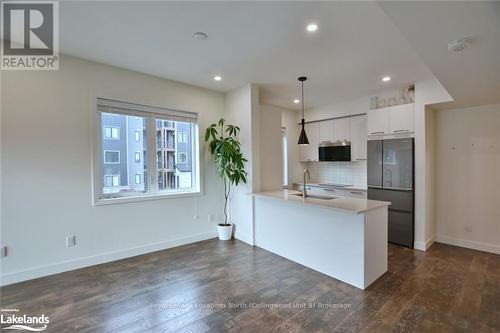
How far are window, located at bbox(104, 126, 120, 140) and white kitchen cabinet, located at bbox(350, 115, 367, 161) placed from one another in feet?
14.2

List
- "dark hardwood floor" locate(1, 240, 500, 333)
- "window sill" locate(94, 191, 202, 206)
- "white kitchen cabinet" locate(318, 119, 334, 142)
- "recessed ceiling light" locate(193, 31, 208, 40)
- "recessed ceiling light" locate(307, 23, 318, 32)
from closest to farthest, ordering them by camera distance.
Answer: "dark hardwood floor" locate(1, 240, 500, 333), "recessed ceiling light" locate(307, 23, 318, 32), "recessed ceiling light" locate(193, 31, 208, 40), "window sill" locate(94, 191, 202, 206), "white kitchen cabinet" locate(318, 119, 334, 142)

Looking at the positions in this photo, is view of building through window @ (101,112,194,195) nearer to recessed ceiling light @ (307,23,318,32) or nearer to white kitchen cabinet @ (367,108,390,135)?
recessed ceiling light @ (307,23,318,32)

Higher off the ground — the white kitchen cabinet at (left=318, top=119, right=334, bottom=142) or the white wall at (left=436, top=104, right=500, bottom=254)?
the white kitchen cabinet at (left=318, top=119, right=334, bottom=142)

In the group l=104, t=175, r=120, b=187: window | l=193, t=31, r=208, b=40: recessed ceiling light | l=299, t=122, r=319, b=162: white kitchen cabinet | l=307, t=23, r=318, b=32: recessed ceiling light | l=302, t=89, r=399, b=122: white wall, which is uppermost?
l=193, t=31, r=208, b=40: recessed ceiling light

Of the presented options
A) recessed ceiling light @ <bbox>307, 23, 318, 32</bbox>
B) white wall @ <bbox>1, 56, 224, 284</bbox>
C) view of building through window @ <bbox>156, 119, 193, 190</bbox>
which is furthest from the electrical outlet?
recessed ceiling light @ <bbox>307, 23, 318, 32</bbox>

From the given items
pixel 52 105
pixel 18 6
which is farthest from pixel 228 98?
pixel 18 6

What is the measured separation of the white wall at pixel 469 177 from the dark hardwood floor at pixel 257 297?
1.86 ft

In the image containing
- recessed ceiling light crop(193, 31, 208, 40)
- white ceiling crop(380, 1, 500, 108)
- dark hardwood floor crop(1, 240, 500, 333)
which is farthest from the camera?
recessed ceiling light crop(193, 31, 208, 40)

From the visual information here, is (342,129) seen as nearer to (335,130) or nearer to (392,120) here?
(335,130)

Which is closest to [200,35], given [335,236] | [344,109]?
[335,236]

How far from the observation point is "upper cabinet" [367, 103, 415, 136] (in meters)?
3.92

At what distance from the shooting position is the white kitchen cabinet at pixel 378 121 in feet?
13.8

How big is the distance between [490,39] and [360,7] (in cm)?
99

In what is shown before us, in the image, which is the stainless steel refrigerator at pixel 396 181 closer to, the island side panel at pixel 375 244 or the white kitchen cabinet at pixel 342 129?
the white kitchen cabinet at pixel 342 129
